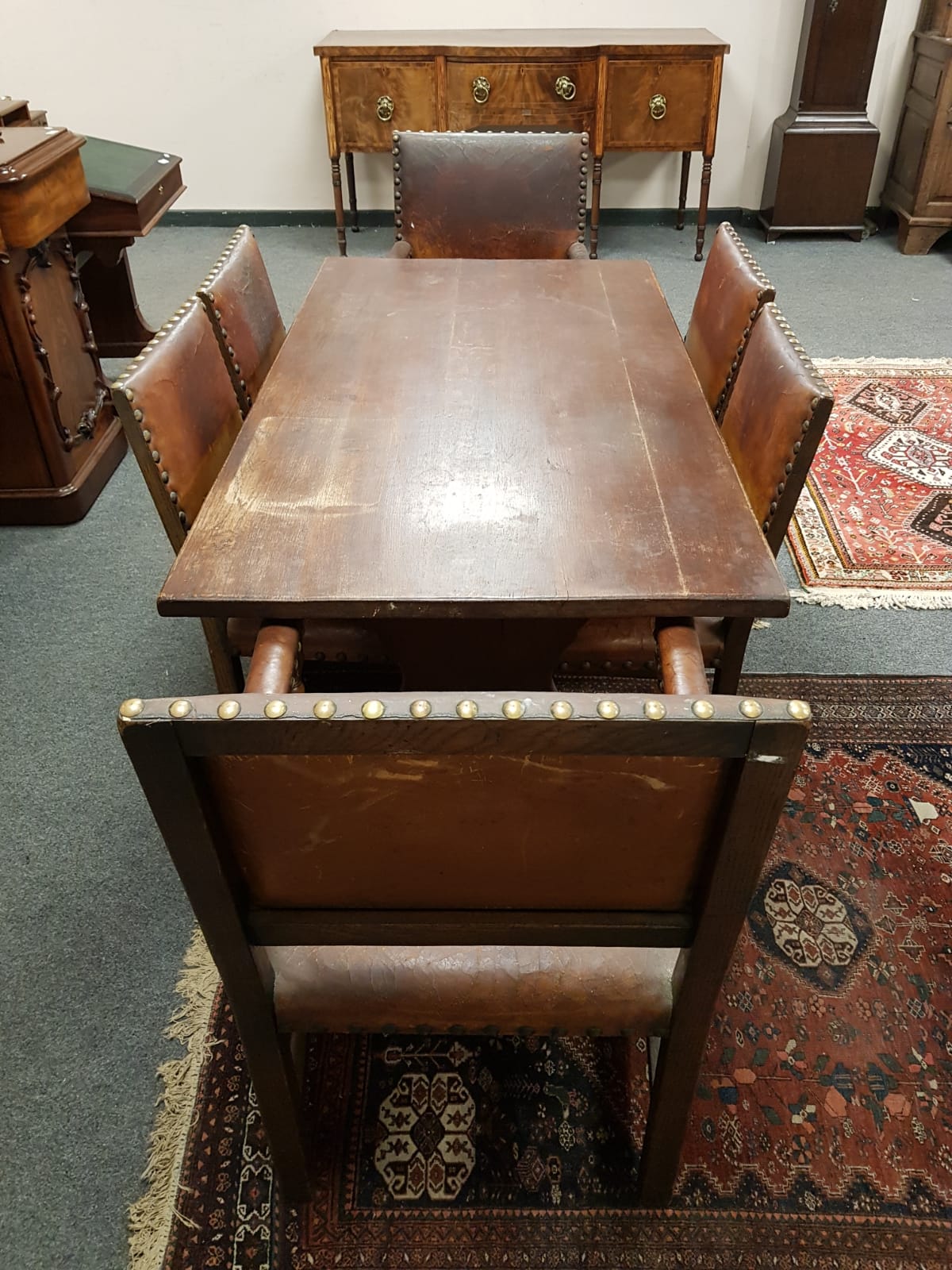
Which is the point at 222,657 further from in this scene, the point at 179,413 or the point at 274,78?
the point at 274,78

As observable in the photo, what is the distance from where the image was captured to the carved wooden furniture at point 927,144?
3.59 m

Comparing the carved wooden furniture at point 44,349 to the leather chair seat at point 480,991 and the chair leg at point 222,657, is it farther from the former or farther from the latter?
the leather chair seat at point 480,991

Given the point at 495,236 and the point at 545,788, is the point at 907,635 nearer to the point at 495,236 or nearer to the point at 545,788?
the point at 495,236

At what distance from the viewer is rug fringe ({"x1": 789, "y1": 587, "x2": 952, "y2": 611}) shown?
2.09 meters

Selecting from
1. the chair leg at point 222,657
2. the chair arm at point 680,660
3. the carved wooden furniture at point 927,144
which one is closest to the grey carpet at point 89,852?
the chair leg at point 222,657

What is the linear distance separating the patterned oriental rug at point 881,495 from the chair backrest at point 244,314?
1.30 metres

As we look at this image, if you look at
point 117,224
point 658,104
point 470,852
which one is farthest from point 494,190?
point 470,852

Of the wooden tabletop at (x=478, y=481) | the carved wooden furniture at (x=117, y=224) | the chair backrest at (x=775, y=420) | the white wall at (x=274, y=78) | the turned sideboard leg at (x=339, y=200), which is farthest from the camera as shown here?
Result: the white wall at (x=274, y=78)

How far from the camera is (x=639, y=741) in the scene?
2.02 ft

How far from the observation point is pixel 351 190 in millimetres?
4133

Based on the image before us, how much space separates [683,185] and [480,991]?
13.0 feet

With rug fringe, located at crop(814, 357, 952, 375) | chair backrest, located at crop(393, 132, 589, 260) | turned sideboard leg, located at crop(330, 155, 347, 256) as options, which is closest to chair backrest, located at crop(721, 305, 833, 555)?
chair backrest, located at crop(393, 132, 589, 260)

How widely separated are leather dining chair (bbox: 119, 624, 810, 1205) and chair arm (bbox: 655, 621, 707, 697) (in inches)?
12.8

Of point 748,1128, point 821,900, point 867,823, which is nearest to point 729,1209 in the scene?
point 748,1128
